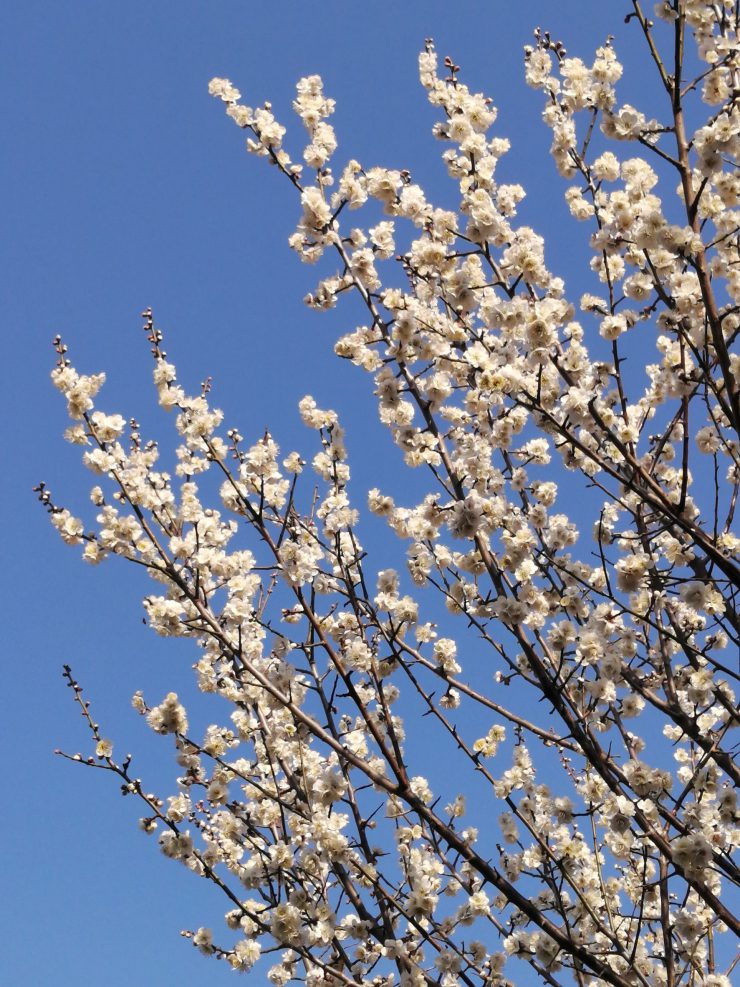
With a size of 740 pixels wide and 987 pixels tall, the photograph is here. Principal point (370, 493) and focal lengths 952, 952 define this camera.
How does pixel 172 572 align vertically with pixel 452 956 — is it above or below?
above

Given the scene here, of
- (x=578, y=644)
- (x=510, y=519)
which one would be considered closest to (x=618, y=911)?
(x=578, y=644)

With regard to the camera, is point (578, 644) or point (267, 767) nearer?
point (578, 644)

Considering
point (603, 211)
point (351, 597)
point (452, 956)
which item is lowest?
point (452, 956)

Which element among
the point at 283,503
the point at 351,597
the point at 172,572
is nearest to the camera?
the point at 172,572

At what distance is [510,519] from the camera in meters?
5.04

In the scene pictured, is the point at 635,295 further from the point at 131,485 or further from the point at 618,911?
the point at 618,911

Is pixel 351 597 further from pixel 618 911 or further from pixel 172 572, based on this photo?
pixel 618 911

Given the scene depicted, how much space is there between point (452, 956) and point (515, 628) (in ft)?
5.53

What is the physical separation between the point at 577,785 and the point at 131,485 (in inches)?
127

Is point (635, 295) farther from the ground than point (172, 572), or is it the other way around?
point (635, 295)

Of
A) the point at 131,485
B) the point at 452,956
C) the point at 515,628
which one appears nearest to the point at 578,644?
the point at 515,628

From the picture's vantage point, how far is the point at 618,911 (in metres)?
6.15

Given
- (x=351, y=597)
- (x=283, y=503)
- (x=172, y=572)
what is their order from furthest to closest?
(x=283, y=503)
(x=351, y=597)
(x=172, y=572)

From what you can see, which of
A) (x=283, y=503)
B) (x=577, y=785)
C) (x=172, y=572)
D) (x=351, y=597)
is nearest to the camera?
(x=172, y=572)
